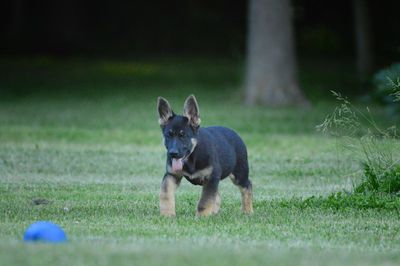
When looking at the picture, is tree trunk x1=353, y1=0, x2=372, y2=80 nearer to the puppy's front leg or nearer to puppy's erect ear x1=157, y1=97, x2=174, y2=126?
puppy's erect ear x1=157, y1=97, x2=174, y2=126

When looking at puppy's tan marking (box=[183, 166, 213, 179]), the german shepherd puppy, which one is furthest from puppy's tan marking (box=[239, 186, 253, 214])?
puppy's tan marking (box=[183, 166, 213, 179])

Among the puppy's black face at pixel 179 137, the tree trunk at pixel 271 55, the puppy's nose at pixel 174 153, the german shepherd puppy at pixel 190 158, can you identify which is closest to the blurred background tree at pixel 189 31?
the tree trunk at pixel 271 55

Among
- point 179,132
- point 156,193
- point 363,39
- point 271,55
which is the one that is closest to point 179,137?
point 179,132

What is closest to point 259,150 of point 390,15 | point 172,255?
point 172,255

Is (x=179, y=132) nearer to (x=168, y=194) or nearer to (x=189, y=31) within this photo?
(x=168, y=194)

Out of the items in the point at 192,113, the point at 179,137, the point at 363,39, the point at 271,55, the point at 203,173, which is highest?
the point at 363,39

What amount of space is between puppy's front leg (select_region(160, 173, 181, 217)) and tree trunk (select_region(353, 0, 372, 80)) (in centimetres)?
2300

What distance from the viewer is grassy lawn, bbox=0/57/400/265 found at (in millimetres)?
8781

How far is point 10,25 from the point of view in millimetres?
50844

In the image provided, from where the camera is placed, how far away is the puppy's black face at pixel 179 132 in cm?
1078

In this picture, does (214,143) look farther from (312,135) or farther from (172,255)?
(312,135)

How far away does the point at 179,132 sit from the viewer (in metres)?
10.9

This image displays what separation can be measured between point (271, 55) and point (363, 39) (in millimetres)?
7586

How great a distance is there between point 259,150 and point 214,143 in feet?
24.4
